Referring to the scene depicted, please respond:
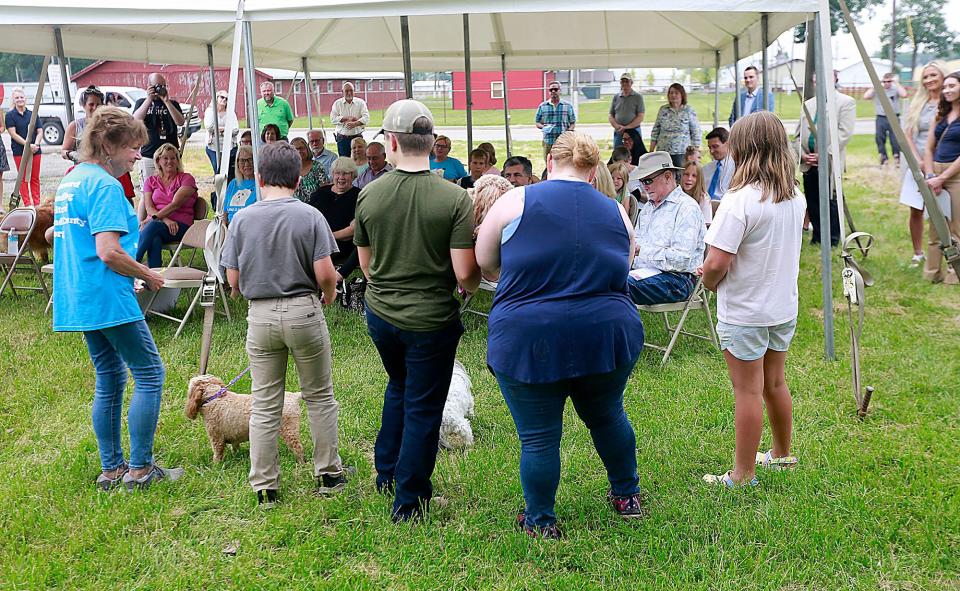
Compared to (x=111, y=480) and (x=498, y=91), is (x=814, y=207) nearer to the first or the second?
(x=111, y=480)

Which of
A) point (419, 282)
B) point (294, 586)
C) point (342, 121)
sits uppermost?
point (342, 121)

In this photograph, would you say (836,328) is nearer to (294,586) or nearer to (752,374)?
(752,374)

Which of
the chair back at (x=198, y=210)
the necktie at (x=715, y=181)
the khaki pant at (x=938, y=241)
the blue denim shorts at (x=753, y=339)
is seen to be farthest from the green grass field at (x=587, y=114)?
the blue denim shorts at (x=753, y=339)

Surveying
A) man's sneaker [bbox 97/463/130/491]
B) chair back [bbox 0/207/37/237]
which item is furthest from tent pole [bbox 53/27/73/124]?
man's sneaker [bbox 97/463/130/491]

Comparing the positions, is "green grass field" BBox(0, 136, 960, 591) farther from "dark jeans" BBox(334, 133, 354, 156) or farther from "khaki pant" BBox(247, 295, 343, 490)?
"dark jeans" BBox(334, 133, 354, 156)

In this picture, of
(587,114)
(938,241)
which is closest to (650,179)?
(938,241)

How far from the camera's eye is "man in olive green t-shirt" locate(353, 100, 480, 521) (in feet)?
9.53

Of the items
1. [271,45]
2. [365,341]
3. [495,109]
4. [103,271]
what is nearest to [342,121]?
[271,45]

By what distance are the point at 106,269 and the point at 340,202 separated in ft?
11.2

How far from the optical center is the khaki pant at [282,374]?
318cm

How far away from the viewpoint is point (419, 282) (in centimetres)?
296

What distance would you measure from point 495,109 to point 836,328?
3350 centimetres

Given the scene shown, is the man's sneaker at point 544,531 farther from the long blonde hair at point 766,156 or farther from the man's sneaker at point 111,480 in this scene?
the man's sneaker at point 111,480

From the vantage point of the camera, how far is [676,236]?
17.0ft
